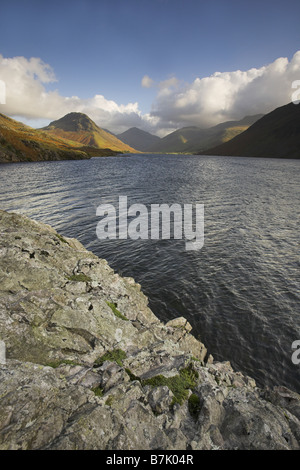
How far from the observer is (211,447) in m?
6.32

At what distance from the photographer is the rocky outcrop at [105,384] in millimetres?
6062

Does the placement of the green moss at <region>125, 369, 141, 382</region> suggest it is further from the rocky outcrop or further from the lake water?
the lake water

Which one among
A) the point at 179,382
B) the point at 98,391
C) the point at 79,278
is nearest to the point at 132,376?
the point at 98,391

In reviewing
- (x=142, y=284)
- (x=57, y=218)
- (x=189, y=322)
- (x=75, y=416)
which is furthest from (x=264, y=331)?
(x=57, y=218)

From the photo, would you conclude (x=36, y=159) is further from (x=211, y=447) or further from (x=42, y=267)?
(x=211, y=447)

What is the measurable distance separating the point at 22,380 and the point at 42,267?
7.06 meters

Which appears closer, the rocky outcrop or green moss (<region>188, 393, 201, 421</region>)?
the rocky outcrop

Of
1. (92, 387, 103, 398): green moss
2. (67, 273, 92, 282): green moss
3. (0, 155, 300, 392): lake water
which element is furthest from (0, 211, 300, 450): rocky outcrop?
(0, 155, 300, 392): lake water

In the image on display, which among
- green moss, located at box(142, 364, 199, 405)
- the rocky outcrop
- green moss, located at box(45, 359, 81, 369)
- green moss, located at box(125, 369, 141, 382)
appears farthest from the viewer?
green moss, located at box(125, 369, 141, 382)

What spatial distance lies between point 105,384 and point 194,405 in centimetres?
329

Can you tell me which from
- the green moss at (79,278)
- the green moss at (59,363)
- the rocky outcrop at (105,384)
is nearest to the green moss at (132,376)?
the rocky outcrop at (105,384)

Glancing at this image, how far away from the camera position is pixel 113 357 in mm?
9602

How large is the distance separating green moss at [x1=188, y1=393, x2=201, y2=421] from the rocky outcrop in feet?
0.12

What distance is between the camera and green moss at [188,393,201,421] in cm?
749
